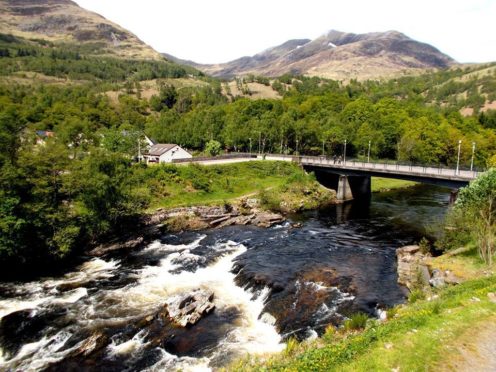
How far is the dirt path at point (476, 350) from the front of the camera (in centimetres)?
1933

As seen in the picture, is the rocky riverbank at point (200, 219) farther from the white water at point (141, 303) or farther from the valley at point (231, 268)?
the white water at point (141, 303)

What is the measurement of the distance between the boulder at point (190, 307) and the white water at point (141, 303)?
1544 mm

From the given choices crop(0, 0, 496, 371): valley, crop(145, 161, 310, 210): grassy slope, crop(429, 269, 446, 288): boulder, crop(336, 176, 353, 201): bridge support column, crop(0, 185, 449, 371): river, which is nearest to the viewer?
crop(0, 0, 496, 371): valley

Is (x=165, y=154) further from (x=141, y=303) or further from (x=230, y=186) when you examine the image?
(x=141, y=303)

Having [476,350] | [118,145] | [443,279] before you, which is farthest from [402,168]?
[118,145]

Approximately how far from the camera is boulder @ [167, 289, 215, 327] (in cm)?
3456

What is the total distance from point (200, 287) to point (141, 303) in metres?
6.91

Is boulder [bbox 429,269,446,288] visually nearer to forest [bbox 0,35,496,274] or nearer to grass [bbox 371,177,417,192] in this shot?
forest [bbox 0,35,496,274]

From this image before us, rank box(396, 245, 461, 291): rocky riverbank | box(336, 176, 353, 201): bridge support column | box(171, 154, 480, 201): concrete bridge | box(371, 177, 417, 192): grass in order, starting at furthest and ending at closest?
box(371, 177, 417, 192): grass → box(336, 176, 353, 201): bridge support column → box(171, 154, 480, 201): concrete bridge → box(396, 245, 461, 291): rocky riverbank

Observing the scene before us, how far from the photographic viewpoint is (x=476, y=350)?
67.9ft

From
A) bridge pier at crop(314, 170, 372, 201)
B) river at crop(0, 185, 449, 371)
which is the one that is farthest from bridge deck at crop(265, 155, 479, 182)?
river at crop(0, 185, 449, 371)

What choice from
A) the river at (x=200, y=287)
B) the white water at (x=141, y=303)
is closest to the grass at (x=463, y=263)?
the river at (x=200, y=287)

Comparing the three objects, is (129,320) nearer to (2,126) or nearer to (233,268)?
(233,268)

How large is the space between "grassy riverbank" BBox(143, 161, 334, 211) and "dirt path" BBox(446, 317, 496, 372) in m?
56.4
